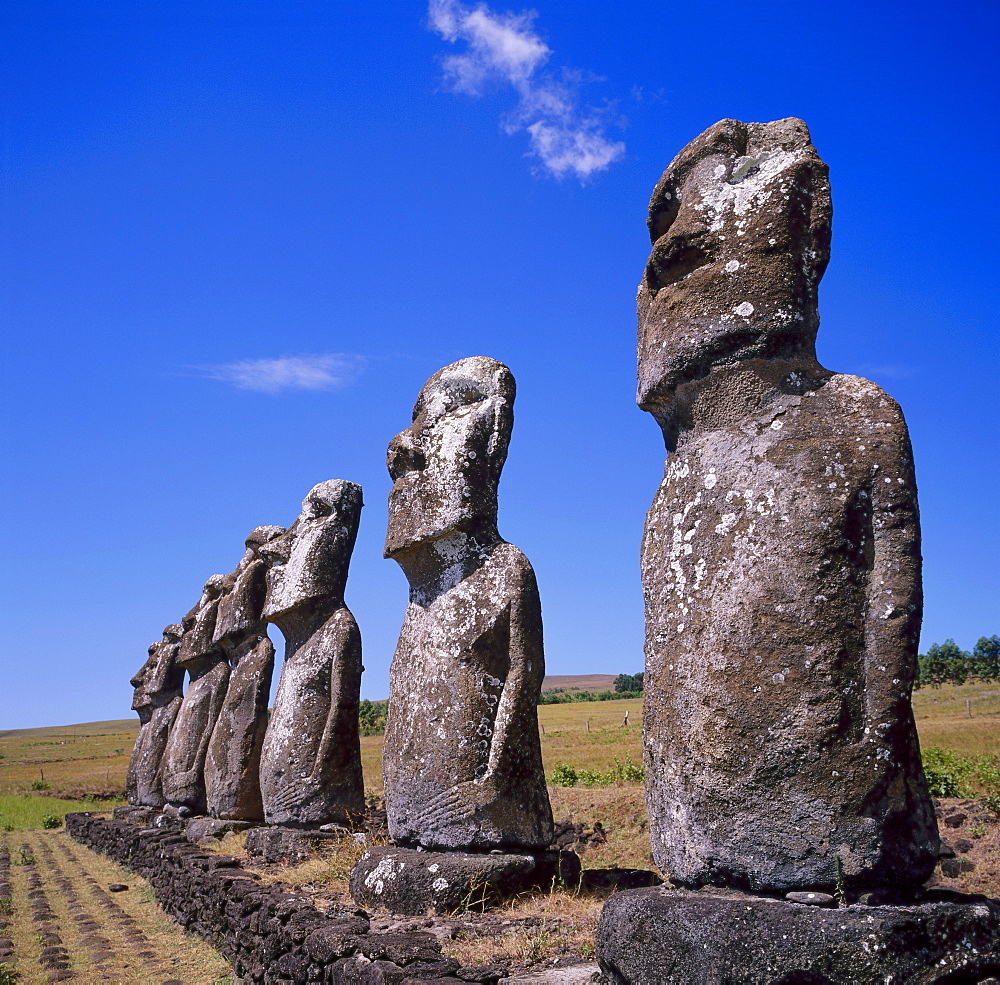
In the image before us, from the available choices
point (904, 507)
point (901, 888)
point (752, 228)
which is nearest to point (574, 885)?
point (901, 888)

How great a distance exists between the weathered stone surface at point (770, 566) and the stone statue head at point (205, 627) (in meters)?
11.5

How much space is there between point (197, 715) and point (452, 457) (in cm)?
921

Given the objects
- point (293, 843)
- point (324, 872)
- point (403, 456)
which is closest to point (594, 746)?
point (293, 843)

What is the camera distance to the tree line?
145ft

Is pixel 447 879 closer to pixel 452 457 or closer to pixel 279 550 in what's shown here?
pixel 452 457

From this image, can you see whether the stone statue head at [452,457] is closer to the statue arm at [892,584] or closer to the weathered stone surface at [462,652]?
the weathered stone surface at [462,652]

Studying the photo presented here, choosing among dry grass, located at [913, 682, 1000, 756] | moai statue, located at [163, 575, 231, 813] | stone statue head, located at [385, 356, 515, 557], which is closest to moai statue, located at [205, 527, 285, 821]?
moai statue, located at [163, 575, 231, 813]

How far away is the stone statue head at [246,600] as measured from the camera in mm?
13031

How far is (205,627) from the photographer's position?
1516 cm

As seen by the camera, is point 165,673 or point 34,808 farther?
point 34,808

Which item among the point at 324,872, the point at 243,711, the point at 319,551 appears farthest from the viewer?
the point at 243,711

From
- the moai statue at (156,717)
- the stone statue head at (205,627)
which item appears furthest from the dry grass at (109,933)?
the stone statue head at (205,627)

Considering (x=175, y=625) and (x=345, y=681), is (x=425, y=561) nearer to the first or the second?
(x=345, y=681)

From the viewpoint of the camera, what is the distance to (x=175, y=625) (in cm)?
1923
